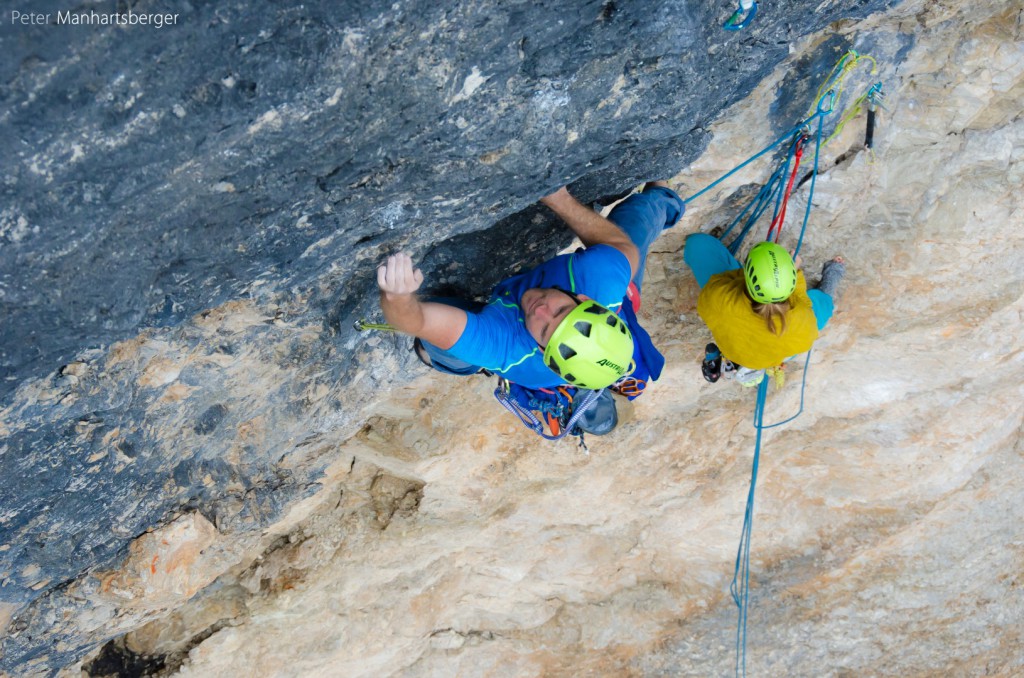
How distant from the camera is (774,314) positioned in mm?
4715

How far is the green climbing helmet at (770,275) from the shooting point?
4.65 metres

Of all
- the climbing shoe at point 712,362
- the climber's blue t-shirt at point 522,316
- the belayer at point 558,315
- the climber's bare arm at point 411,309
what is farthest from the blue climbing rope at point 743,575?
the climber's bare arm at point 411,309

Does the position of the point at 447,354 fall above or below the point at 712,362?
above

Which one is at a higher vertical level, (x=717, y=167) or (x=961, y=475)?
(x=717, y=167)

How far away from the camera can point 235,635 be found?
5.30 meters

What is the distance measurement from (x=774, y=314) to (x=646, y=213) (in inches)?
43.3

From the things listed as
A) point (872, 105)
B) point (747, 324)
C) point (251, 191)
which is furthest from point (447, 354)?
point (872, 105)

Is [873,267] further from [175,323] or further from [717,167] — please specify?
[175,323]

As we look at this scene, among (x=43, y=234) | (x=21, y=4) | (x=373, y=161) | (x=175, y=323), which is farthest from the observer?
(x=175, y=323)

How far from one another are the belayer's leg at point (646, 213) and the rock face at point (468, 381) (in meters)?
0.26

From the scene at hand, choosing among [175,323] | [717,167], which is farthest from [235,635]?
[717,167]

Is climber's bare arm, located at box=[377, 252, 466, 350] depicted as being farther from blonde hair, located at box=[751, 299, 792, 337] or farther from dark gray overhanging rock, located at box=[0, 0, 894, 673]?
blonde hair, located at box=[751, 299, 792, 337]

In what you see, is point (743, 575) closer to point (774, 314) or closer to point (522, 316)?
point (774, 314)

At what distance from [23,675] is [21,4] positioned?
174 inches
